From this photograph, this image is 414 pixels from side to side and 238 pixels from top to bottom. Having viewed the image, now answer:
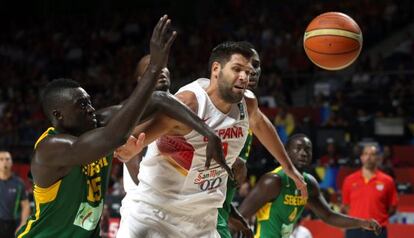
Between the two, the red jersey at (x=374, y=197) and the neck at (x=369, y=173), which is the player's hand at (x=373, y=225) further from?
the neck at (x=369, y=173)

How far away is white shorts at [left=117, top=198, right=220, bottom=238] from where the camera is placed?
429cm

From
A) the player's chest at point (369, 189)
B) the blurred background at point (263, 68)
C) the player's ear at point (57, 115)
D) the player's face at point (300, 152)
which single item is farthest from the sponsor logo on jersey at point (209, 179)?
the blurred background at point (263, 68)

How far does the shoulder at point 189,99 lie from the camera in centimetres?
427

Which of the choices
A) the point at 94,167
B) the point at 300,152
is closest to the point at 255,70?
the point at 94,167

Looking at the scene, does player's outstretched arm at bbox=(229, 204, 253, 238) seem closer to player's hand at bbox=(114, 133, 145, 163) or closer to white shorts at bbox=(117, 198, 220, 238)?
white shorts at bbox=(117, 198, 220, 238)

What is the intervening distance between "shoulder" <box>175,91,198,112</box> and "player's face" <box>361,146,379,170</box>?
4.62 meters

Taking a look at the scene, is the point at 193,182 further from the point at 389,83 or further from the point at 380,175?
the point at 389,83

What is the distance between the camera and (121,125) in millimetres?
3156

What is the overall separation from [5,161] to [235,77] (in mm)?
5561

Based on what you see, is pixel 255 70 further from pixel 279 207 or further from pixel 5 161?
pixel 5 161

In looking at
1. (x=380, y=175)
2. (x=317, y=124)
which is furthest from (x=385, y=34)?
(x=380, y=175)

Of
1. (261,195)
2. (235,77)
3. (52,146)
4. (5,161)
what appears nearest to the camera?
(52,146)

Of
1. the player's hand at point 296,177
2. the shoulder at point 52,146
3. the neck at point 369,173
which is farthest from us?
the neck at point 369,173

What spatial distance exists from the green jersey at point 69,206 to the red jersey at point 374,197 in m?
5.45
